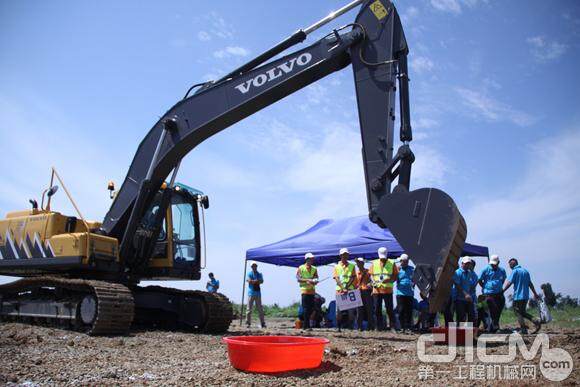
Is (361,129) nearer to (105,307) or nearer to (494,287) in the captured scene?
(105,307)

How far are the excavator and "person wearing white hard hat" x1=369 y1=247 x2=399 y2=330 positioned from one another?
11.7 ft

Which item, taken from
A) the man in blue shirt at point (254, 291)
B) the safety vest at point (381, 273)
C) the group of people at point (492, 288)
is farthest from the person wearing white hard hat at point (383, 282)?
the man in blue shirt at point (254, 291)

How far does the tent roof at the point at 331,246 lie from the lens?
13.1m

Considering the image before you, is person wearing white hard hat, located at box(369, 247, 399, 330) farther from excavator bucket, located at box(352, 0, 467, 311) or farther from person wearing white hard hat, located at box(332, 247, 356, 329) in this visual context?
excavator bucket, located at box(352, 0, 467, 311)

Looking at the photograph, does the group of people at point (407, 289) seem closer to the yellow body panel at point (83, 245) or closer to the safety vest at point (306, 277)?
the safety vest at point (306, 277)

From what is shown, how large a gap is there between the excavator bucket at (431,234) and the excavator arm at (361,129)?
0.01 m

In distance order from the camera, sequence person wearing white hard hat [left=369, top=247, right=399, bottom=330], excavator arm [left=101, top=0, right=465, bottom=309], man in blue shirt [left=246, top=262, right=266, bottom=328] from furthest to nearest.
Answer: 1. man in blue shirt [left=246, top=262, right=266, bottom=328]
2. person wearing white hard hat [left=369, top=247, right=399, bottom=330]
3. excavator arm [left=101, top=0, right=465, bottom=309]

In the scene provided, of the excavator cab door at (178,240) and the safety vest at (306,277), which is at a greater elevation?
the excavator cab door at (178,240)

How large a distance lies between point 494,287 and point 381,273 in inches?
94.0

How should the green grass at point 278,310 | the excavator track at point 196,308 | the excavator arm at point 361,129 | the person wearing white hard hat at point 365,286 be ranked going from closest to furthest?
the excavator arm at point 361,129
the excavator track at point 196,308
the person wearing white hard hat at point 365,286
the green grass at point 278,310

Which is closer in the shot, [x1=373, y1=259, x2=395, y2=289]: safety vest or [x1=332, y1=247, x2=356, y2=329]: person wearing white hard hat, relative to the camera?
[x1=332, y1=247, x2=356, y2=329]: person wearing white hard hat

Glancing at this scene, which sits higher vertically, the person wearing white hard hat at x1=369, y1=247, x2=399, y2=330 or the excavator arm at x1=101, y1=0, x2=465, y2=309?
the excavator arm at x1=101, y1=0, x2=465, y2=309

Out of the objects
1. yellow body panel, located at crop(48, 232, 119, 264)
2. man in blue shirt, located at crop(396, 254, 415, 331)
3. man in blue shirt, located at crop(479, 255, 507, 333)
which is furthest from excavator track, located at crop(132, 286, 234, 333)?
man in blue shirt, located at crop(479, 255, 507, 333)

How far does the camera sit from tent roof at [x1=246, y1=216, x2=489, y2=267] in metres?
13.1
